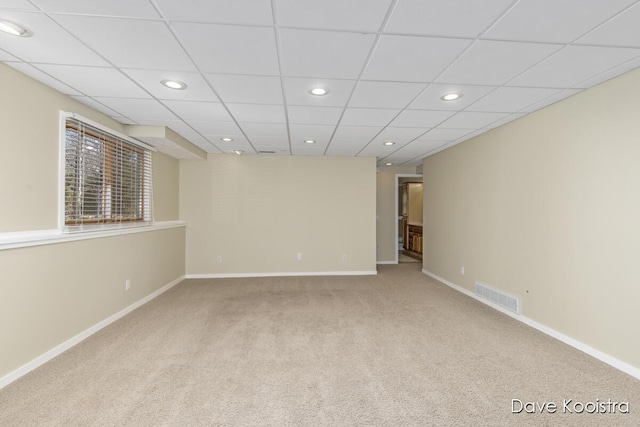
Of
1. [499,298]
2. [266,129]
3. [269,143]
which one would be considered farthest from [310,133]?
[499,298]

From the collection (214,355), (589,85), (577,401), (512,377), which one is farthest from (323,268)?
(589,85)

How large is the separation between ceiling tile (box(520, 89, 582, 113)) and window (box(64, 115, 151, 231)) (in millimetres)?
4731

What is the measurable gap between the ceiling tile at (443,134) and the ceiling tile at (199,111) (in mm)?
2737

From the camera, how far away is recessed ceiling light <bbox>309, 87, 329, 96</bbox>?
2525 mm

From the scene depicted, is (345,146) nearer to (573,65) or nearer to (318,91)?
(318,91)

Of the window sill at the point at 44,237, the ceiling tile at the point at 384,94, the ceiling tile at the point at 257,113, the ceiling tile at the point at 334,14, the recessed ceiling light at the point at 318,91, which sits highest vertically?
the ceiling tile at the point at 257,113

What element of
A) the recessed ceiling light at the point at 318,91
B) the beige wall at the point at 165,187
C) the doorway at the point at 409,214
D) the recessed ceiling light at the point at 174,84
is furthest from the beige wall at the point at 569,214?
the beige wall at the point at 165,187

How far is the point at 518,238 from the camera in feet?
11.1

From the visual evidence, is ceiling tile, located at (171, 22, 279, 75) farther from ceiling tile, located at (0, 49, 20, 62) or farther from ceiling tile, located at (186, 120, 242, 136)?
ceiling tile, located at (186, 120, 242, 136)

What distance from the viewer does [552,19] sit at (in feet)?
5.31

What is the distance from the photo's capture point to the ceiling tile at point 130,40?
5.49 ft

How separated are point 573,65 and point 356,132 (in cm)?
229

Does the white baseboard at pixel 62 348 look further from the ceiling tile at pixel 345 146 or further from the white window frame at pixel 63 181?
the ceiling tile at pixel 345 146

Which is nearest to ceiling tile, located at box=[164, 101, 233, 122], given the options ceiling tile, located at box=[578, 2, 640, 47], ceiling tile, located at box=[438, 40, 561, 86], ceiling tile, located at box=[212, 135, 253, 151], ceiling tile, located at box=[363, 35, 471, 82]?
ceiling tile, located at box=[212, 135, 253, 151]
